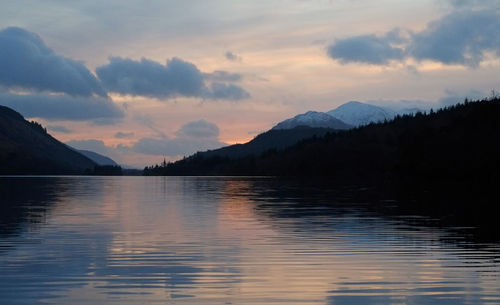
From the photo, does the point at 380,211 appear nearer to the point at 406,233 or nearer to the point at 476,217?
the point at 476,217

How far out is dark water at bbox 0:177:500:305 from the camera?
786 inches

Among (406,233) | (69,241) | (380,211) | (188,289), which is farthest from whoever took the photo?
Answer: (380,211)

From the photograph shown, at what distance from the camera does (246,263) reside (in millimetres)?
26484

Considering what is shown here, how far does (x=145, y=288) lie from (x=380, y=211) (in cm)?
3942

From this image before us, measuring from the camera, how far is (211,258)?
2808 centimetres

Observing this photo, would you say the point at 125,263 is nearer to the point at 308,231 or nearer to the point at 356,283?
the point at 356,283

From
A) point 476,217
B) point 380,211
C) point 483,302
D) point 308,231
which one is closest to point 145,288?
point 483,302

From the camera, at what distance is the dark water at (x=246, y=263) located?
1997cm

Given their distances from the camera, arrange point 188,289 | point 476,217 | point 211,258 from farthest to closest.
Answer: point 476,217 < point 211,258 < point 188,289

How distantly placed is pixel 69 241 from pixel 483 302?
23.3 m

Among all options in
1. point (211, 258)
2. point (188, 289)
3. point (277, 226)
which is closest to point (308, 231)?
point (277, 226)

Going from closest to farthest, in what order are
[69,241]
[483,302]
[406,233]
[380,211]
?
[483,302], [69,241], [406,233], [380,211]

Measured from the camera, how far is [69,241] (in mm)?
34531

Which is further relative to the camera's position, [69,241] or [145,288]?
[69,241]
